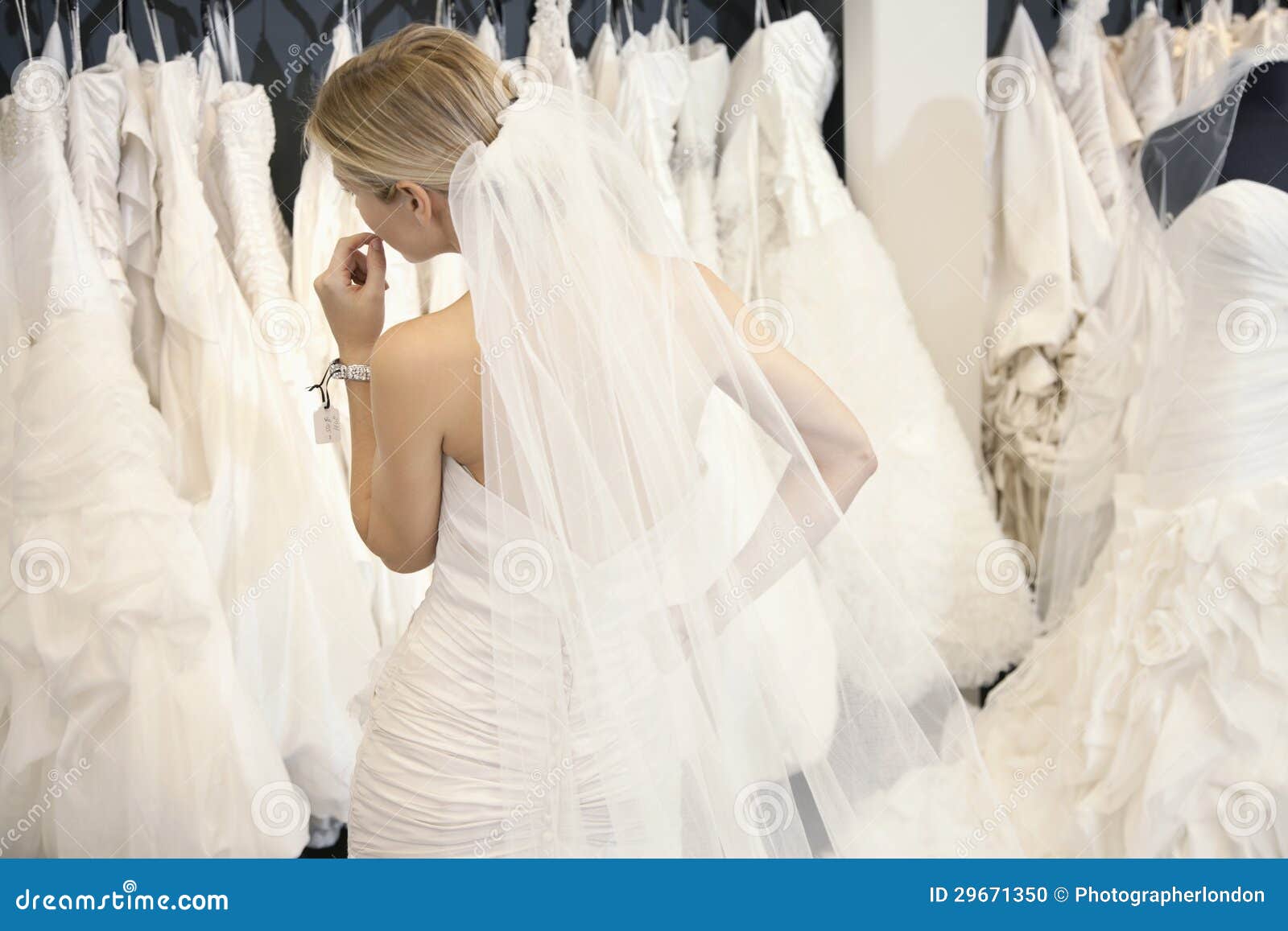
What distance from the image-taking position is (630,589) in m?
0.98

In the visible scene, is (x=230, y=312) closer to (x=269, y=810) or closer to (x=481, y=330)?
(x=269, y=810)

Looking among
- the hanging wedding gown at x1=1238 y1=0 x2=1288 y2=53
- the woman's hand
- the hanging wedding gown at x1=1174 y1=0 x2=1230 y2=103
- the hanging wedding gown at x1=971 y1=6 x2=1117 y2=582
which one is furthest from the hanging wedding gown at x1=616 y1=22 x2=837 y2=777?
the hanging wedding gown at x1=1238 y1=0 x2=1288 y2=53

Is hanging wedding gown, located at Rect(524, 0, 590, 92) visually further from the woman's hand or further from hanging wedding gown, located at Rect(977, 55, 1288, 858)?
hanging wedding gown, located at Rect(977, 55, 1288, 858)

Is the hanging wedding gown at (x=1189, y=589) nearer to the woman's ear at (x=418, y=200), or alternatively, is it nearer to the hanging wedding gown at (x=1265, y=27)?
the hanging wedding gown at (x=1265, y=27)

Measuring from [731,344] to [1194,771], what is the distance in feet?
3.59

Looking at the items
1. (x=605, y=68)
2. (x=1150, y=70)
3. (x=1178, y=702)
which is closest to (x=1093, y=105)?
(x=1150, y=70)

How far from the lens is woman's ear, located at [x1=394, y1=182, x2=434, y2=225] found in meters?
0.99

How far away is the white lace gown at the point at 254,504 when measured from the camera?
173 centimetres

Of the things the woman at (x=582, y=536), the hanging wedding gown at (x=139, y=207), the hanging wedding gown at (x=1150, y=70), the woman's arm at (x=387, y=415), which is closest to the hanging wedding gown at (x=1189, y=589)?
the hanging wedding gown at (x=1150, y=70)

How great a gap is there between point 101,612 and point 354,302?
79 centimetres

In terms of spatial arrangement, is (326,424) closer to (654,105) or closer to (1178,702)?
(654,105)

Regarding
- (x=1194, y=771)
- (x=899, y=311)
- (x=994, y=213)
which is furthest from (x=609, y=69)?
(x=1194, y=771)

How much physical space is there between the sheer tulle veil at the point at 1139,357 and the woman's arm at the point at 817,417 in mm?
920

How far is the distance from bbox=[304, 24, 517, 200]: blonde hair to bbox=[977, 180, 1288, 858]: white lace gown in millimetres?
1268
